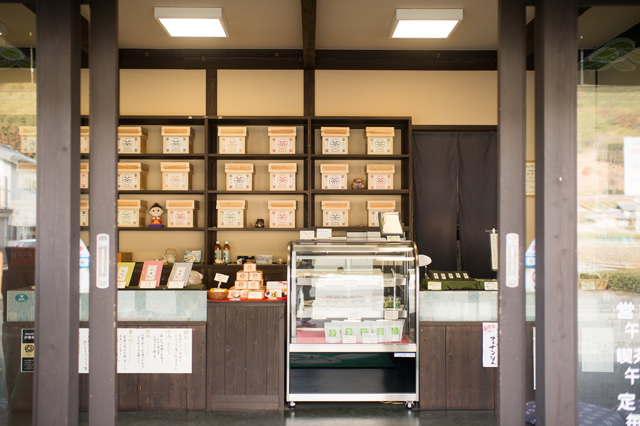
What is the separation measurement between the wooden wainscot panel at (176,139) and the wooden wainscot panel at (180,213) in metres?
0.56

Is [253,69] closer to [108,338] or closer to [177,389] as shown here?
[177,389]

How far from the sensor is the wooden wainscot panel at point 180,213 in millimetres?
4875

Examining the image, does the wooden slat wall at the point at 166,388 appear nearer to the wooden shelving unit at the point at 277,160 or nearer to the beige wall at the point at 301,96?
the wooden shelving unit at the point at 277,160

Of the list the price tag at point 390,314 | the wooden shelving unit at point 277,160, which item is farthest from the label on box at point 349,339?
the wooden shelving unit at point 277,160

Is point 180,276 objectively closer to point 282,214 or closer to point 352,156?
point 282,214

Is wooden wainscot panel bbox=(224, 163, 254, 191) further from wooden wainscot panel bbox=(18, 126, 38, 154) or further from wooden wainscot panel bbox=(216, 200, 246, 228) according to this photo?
wooden wainscot panel bbox=(18, 126, 38, 154)

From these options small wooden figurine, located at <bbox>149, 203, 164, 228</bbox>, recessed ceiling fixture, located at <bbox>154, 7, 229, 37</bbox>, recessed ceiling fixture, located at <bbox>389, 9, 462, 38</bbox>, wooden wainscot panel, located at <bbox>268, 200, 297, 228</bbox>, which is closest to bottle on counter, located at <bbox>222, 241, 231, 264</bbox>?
wooden wainscot panel, located at <bbox>268, 200, 297, 228</bbox>

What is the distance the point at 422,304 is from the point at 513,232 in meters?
1.64

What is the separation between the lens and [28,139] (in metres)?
2.03

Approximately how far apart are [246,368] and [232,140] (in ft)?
8.12

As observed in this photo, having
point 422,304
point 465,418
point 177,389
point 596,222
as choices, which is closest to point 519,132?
point 596,222

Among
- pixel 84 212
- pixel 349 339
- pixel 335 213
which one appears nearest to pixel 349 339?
pixel 349 339

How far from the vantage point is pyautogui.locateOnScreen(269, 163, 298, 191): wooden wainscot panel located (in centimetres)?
483

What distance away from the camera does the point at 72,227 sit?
6.49 ft
